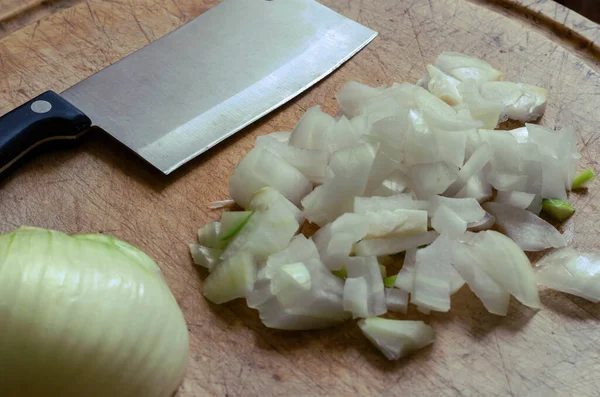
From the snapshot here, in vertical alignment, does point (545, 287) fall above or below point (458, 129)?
below

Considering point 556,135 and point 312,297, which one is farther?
point 556,135

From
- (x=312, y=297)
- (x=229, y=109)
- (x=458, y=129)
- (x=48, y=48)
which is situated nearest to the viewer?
(x=312, y=297)

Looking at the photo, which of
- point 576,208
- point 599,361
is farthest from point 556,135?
point 599,361

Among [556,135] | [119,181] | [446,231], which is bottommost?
[119,181]

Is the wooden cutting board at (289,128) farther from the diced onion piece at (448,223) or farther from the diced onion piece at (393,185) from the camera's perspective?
the diced onion piece at (393,185)

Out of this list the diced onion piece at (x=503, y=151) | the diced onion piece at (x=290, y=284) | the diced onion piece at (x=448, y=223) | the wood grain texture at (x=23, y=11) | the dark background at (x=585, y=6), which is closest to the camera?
the diced onion piece at (x=290, y=284)

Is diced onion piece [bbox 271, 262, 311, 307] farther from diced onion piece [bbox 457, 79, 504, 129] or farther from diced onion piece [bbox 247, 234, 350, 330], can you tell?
diced onion piece [bbox 457, 79, 504, 129]

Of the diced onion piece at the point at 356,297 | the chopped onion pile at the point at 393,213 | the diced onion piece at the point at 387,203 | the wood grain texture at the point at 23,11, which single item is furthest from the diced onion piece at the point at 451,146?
the wood grain texture at the point at 23,11

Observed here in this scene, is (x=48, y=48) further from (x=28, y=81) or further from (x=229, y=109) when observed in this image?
(x=229, y=109)
